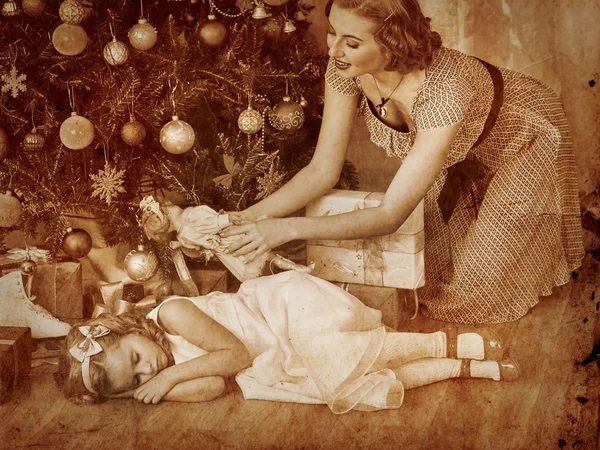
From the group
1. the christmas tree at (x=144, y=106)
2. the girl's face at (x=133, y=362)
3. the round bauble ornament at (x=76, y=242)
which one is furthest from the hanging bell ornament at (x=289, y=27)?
the girl's face at (x=133, y=362)

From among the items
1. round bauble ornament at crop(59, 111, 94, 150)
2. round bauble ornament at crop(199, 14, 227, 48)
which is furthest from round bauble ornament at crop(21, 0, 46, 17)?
round bauble ornament at crop(199, 14, 227, 48)

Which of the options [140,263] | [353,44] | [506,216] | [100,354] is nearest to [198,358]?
[100,354]

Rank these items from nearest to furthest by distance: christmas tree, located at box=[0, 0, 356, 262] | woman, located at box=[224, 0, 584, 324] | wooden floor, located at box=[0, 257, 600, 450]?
wooden floor, located at box=[0, 257, 600, 450], woman, located at box=[224, 0, 584, 324], christmas tree, located at box=[0, 0, 356, 262]

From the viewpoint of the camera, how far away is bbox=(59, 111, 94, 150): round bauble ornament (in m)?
1.87

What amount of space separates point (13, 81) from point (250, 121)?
0.60 m

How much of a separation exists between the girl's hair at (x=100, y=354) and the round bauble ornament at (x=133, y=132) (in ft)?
1.45

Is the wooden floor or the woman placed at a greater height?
the woman

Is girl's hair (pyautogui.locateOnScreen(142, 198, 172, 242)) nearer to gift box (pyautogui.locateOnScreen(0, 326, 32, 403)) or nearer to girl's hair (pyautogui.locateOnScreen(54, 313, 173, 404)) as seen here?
girl's hair (pyautogui.locateOnScreen(54, 313, 173, 404))

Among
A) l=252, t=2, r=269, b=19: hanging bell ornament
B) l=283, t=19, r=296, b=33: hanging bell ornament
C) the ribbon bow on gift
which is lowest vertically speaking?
the ribbon bow on gift

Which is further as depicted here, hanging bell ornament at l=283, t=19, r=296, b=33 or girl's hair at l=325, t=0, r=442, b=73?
hanging bell ornament at l=283, t=19, r=296, b=33

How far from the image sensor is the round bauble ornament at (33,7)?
1.82 meters

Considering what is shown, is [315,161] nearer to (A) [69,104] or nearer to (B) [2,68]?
(A) [69,104]

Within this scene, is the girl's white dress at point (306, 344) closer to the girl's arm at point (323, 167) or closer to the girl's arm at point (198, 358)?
the girl's arm at point (198, 358)

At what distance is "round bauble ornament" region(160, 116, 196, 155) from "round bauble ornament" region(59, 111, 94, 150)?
0.19m
